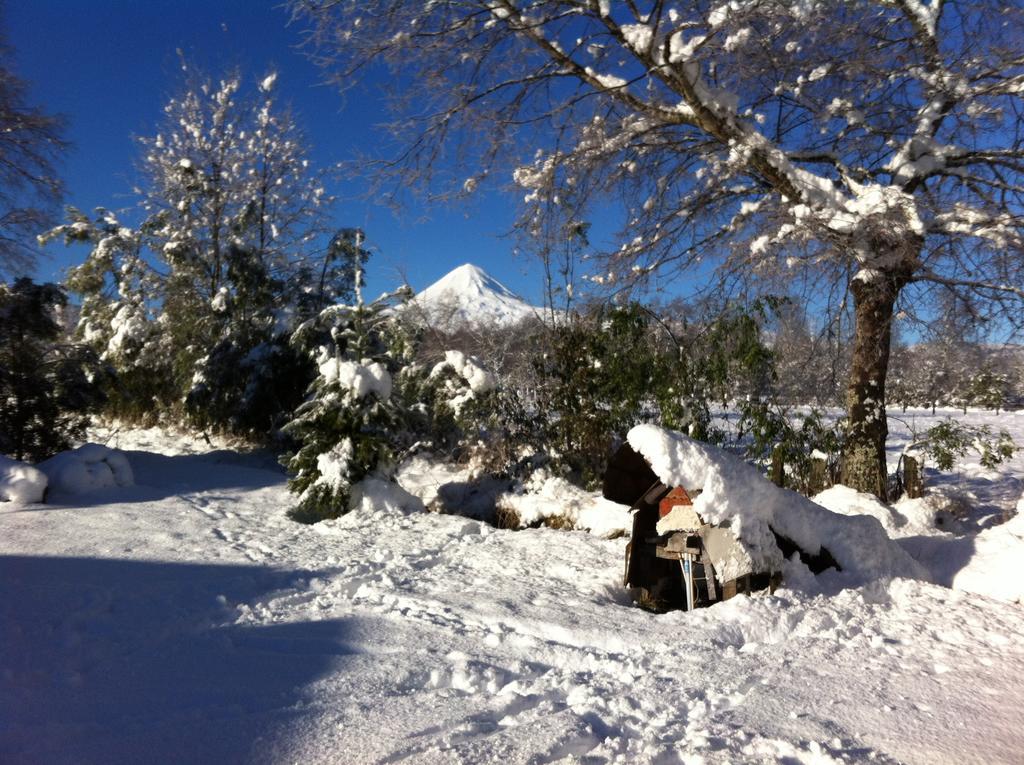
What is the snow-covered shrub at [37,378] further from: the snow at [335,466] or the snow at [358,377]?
the snow at [335,466]

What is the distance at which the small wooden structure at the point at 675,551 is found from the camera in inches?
173

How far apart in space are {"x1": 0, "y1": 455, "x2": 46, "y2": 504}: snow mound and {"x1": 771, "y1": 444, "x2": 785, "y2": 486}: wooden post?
8604mm

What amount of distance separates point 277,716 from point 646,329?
6.78m

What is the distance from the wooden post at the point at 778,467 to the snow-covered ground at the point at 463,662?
2434 millimetres

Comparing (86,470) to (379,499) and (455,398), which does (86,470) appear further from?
(455,398)

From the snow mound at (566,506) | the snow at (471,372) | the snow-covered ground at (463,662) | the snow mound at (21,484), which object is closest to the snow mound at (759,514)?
the snow-covered ground at (463,662)

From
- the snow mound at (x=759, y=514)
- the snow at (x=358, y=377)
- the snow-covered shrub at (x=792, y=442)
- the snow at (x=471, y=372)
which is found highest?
the snow at (x=471, y=372)

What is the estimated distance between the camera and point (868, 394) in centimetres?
739

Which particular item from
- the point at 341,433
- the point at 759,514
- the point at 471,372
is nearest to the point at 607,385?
the point at 471,372

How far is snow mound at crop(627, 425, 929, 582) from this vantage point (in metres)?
4.35

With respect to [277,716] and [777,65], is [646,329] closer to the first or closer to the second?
[777,65]

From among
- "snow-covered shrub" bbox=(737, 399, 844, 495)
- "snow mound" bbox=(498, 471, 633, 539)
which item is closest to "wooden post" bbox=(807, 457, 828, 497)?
"snow-covered shrub" bbox=(737, 399, 844, 495)

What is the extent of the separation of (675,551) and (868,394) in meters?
4.06

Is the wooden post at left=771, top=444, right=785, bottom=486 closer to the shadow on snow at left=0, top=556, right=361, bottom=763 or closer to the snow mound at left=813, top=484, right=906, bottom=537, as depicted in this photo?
the snow mound at left=813, top=484, right=906, bottom=537
